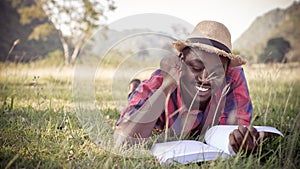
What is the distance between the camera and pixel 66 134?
7.83ft

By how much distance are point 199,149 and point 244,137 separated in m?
0.26

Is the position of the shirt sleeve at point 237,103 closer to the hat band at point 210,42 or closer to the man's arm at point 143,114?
the hat band at point 210,42

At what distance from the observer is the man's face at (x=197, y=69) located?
2354mm

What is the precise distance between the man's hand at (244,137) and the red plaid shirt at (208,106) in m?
0.53

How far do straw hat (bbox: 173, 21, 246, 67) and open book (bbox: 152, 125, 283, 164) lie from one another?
535 millimetres

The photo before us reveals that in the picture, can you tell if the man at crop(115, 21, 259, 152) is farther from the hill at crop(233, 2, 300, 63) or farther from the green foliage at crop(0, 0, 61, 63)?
the hill at crop(233, 2, 300, 63)

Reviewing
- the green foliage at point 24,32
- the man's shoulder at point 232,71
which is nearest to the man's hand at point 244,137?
the man's shoulder at point 232,71

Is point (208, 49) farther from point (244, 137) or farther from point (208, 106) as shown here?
point (244, 137)

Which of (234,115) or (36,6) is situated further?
(36,6)

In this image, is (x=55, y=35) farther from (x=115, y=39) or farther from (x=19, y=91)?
(x=115, y=39)

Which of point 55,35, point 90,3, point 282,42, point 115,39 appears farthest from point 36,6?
point 115,39

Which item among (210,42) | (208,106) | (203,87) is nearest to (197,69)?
(203,87)

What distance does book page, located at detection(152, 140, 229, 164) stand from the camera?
6.30 ft

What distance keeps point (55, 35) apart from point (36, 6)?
250cm
